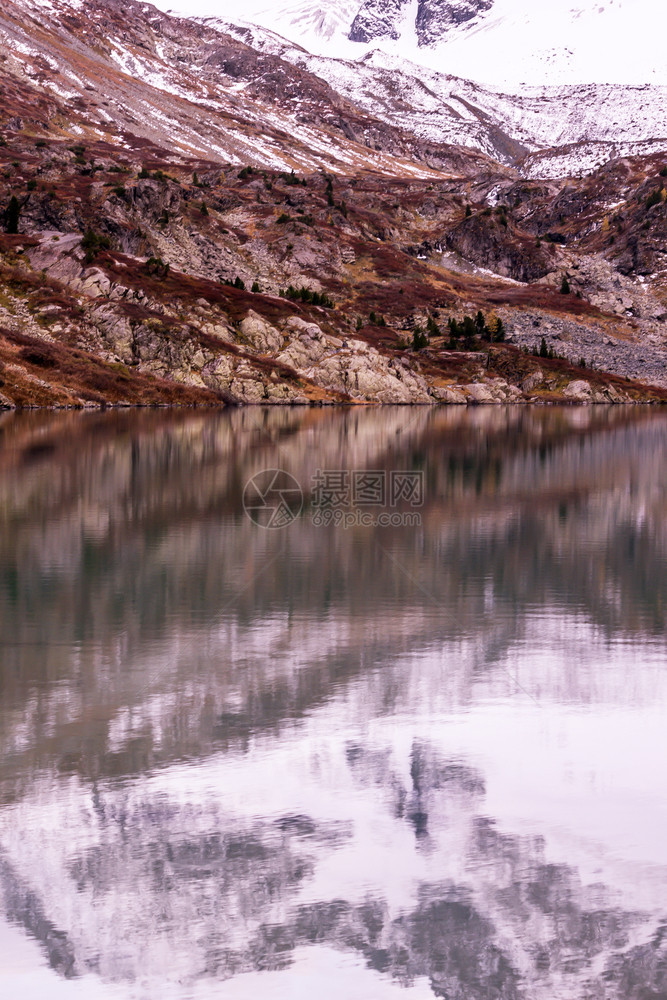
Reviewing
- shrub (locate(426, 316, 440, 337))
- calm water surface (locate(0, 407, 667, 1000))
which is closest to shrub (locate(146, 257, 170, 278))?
shrub (locate(426, 316, 440, 337))

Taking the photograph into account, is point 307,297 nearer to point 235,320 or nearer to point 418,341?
point 418,341

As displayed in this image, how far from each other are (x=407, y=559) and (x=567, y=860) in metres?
15.9

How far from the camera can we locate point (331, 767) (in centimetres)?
1173

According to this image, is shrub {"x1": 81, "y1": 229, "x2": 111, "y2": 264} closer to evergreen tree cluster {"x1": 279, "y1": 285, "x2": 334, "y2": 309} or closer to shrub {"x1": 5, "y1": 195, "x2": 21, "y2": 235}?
shrub {"x1": 5, "y1": 195, "x2": 21, "y2": 235}

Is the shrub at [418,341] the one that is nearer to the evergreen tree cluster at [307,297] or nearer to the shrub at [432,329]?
the shrub at [432,329]

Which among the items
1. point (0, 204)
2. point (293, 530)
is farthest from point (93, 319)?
point (293, 530)

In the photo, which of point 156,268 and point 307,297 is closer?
point 156,268

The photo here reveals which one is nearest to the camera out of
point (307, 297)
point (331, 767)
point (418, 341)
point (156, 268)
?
point (331, 767)

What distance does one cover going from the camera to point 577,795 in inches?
438

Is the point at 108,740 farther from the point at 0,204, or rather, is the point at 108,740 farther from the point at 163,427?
the point at 0,204

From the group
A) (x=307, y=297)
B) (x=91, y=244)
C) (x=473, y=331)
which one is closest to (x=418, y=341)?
(x=473, y=331)

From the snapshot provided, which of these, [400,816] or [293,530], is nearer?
[400,816]

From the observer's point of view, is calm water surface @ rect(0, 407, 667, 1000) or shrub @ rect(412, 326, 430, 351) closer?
calm water surface @ rect(0, 407, 667, 1000)

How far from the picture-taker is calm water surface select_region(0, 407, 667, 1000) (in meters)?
8.12
